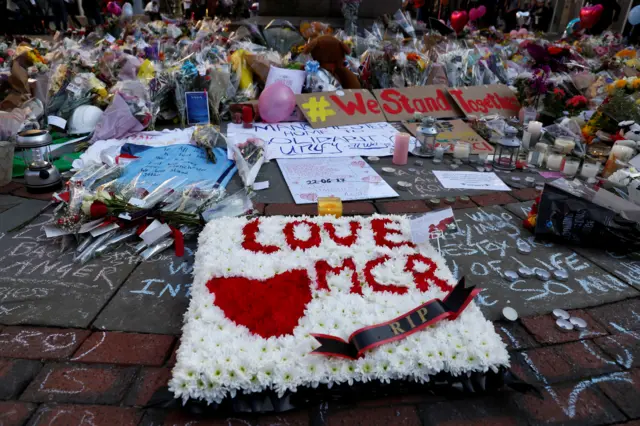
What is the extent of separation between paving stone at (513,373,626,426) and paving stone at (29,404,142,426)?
4.48 ft

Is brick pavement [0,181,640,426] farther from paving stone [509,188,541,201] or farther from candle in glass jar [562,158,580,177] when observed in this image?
candle in glass jar [562,158,580,177]

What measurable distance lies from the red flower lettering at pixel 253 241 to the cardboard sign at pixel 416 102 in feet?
10.3

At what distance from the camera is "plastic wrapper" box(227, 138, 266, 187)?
3371 mm

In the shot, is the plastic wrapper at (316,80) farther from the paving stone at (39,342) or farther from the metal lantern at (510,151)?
the paving stone at (39,342)

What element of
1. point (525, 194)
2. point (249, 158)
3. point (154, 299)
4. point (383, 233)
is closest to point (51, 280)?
point (154, 299)

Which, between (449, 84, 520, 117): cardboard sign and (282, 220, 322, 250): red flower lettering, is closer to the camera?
(282, 220, 322, 250): red flower lettering

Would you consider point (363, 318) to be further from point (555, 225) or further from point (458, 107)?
point (458, 107)

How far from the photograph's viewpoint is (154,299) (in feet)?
6.87

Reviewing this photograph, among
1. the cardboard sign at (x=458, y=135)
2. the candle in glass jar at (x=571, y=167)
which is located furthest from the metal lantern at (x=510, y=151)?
the candle in glass jar at (x=571, y=167)

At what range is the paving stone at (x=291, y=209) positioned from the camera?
2.93 meters

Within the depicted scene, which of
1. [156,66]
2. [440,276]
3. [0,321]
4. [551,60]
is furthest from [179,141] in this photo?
[551,60]

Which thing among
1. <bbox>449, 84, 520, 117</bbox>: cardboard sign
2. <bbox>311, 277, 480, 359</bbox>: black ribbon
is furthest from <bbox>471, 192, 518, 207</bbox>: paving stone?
<bbox>449, 84, 520, 117</bbox>: cardboard sign

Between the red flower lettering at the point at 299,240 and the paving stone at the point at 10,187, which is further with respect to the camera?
the paving stone at the point at 10,187

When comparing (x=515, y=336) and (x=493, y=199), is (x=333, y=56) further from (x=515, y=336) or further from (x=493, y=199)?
(x=515, y=336)
